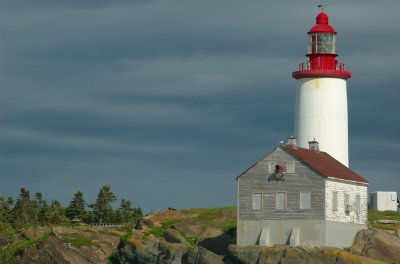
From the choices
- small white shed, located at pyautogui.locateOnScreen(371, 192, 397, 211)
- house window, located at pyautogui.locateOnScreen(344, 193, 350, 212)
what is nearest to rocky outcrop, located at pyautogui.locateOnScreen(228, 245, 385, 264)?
house window, located at pyautogui.locateOnScreen(344, 193, 350, 212)

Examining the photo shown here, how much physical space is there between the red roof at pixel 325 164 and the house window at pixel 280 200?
7.28ft

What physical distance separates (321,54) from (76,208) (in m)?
27.7

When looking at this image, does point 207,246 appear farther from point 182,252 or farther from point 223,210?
point 223,210

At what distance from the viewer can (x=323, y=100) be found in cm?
7031

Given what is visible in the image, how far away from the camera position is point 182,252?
62406mm

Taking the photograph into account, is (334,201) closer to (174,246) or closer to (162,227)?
(174,246)

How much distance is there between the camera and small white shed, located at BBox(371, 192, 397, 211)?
75.1 metres

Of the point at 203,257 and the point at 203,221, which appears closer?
the point at 203,257

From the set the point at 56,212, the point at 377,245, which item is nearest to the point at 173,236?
the point at 377,245

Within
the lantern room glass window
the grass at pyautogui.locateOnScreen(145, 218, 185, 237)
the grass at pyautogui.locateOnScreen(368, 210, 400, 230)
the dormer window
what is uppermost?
the lantern room glass window

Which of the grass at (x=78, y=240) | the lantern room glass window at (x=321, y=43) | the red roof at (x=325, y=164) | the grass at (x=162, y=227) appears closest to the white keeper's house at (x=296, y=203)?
the red roof at (x=325, y=164)

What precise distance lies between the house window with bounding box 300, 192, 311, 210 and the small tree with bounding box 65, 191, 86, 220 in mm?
31631

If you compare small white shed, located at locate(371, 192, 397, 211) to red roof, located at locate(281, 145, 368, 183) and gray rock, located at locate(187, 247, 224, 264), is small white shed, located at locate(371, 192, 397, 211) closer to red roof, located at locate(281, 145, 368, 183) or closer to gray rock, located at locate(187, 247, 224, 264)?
red roof, located at locate(281, 145, 368, 183)

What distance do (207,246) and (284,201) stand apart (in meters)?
5.94
